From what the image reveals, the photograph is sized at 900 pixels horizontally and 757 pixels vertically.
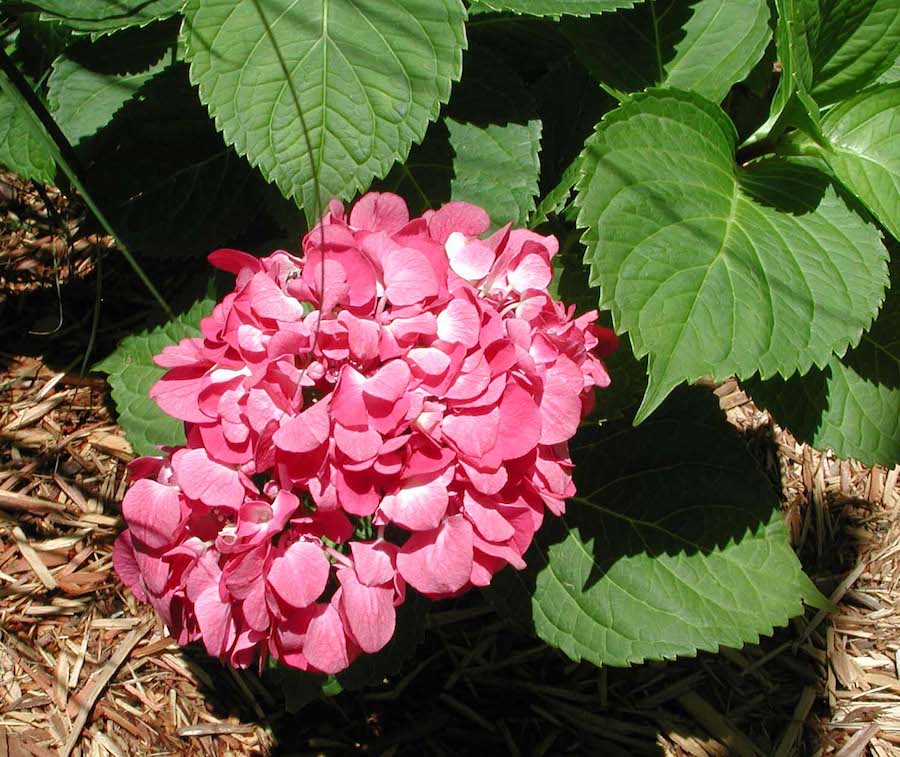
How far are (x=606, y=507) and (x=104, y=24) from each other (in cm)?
99

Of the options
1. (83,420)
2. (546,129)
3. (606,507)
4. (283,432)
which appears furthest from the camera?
(83,420)

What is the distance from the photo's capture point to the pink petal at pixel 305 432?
867 mm

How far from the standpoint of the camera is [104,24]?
1.18 metres

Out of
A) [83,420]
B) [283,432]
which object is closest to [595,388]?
[283,432]

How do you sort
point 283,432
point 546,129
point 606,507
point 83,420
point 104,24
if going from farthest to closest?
point 83,420
point 546,129
point 606,507
point 104,24
point 283,432

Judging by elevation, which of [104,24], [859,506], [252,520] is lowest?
[859,506]

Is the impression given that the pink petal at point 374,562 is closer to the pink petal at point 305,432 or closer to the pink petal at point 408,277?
the pink petal at point 305,432

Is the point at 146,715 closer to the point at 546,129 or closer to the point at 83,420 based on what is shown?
the point at 83,420

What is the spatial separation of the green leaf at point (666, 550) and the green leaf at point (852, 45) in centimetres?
50

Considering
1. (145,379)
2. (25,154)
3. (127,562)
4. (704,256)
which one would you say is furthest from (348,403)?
(25,154)

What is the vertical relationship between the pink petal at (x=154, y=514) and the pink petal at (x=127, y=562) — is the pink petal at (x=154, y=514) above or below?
above

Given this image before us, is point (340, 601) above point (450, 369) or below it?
below

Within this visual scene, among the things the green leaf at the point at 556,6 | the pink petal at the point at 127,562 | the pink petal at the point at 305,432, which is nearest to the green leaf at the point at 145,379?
the pink petal at the point at 127,562

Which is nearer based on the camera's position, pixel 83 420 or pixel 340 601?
pixel 340 601
